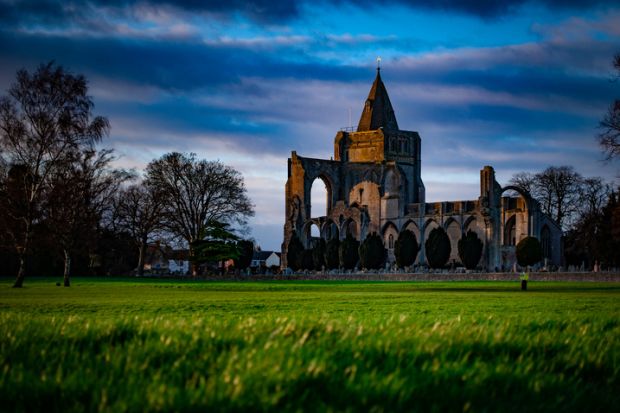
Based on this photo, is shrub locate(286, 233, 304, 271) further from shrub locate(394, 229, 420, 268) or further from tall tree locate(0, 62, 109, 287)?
tall tree locate(0, 62, 109, 287)

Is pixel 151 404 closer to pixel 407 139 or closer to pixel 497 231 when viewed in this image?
pixel 497 231

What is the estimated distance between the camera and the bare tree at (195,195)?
7750cm

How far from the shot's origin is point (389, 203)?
95500 millimetres

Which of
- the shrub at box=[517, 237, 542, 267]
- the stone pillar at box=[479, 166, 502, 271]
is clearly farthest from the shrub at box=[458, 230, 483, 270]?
the shrub at box=[517, 237, 542, 267]

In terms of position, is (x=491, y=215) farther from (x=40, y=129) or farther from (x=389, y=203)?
(x=40, y=129)

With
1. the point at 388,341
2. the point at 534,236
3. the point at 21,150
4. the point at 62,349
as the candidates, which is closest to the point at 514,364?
the point at 388,341

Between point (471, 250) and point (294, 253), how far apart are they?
2394cm

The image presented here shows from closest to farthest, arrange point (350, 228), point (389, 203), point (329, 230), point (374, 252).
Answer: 1. point (374, 252)
2. point (389, 203)
3. point (350, 228)
4. point (329, 230)

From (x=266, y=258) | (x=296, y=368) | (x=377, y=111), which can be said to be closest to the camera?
(x=296, y=368)

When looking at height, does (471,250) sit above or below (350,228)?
below

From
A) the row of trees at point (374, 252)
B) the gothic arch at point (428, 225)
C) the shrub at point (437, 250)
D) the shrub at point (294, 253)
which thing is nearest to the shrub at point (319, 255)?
the row of trees at point (374, 252)

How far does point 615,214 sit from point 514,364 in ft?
150

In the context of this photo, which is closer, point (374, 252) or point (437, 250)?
point (437, 250)

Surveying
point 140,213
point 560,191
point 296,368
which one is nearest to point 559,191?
point 560,191
